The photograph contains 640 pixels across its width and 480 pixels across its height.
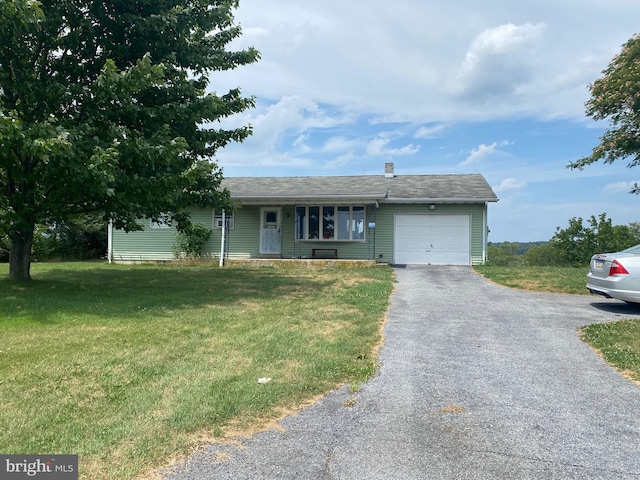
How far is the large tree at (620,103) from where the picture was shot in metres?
15.7

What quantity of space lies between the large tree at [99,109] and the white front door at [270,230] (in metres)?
7.26

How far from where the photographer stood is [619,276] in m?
8.27

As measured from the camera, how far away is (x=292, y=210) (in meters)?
18.8

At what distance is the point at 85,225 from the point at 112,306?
16.2 m

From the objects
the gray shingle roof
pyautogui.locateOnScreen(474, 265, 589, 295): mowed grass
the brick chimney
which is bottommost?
pyautogui.locateOnScreen(474, 265, 589, 295): mowed grass

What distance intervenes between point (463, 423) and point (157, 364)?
10.4ft

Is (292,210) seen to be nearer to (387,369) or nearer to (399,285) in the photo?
(399,285)

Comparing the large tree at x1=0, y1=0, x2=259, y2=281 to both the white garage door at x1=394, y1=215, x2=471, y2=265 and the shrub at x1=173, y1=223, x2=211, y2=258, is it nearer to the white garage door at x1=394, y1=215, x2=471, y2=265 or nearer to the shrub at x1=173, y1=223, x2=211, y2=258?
the shrub at x1=173, y1=223, x2=211, y2=258

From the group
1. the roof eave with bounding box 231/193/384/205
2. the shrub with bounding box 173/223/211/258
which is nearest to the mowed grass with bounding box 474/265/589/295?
the roof eave with bounding box 231/193/384/205

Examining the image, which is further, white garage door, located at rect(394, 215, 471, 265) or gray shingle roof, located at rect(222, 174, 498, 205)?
white garage door, located at rect(394, 215, 471, 265)

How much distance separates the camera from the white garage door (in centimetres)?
1753

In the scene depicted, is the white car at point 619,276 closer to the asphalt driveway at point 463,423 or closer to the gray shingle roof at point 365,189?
the asphalt driveway at point 463,423

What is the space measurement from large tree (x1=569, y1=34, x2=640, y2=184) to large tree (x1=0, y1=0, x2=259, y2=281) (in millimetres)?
13699

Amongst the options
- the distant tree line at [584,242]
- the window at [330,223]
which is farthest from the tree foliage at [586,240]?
the window at [330,223]
